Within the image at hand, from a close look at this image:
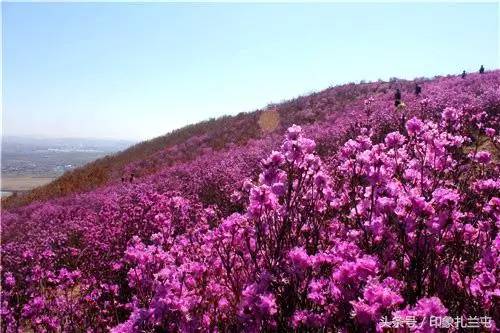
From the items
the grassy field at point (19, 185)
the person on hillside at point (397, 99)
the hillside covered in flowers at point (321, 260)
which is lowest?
the grassy field at point (19, 185)

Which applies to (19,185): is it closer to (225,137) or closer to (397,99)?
(225,137)

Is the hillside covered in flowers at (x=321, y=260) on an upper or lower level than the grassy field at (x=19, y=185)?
upper

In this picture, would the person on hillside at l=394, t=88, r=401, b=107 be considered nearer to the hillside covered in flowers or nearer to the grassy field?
the hillside covered in flowers

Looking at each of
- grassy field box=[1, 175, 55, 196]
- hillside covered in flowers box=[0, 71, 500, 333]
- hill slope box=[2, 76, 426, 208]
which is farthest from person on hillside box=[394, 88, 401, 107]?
grassy field box=[1, 175, 55, 196]

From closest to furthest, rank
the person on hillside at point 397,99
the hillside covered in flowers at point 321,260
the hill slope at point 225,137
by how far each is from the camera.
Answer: the hillside covered in flowers at point 321,260, the person on hillside at point 397,99, the hill slope at point 225,137

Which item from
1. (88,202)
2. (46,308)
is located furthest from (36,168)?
(46,308)

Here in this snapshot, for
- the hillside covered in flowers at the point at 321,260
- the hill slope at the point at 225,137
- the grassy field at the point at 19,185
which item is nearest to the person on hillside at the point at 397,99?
the hill slope at the point at 225,137

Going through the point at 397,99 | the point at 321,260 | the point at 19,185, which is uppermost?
the point at 397,99

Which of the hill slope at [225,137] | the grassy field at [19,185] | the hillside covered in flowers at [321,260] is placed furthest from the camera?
the grassy field at [19,185]

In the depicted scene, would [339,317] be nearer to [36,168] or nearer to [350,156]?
[350,156]

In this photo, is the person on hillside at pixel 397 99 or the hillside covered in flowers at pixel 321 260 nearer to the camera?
the hillside covered in flowers at pixel 321 260

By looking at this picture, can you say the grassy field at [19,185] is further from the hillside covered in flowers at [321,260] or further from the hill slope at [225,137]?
the hillside covered in flowers at [321,260]

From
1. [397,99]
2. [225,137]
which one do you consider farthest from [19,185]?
[397,99]

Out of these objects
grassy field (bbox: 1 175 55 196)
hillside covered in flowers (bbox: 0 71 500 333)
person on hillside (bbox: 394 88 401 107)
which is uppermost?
person on hillside (bbox: 394 88 401 107)
